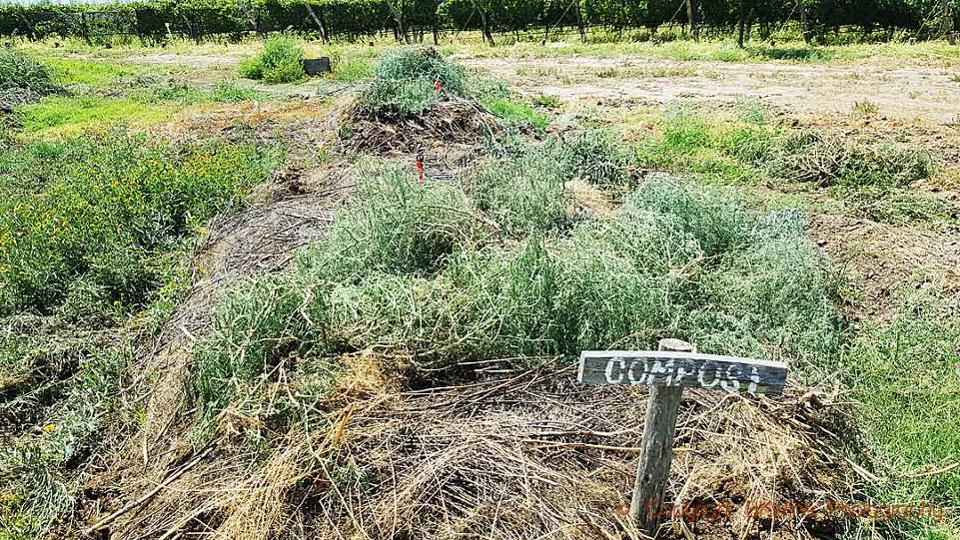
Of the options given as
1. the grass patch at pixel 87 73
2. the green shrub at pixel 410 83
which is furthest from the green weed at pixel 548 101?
the grass patch at pixel 87 73

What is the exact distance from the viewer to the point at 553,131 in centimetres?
920

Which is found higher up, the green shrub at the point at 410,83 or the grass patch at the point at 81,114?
the green shrub at the point at 410,83

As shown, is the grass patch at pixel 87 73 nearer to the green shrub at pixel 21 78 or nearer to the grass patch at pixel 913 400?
the green shrub at pixel 21 78

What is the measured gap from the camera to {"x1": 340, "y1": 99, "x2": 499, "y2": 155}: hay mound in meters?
8.13

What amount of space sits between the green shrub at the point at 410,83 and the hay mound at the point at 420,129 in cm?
14

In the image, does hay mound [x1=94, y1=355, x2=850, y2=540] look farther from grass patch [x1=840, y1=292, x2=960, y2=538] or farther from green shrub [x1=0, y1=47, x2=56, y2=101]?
green shrub [x1=0, y1=47, x2=56, y2=101]

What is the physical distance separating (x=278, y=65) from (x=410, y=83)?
8.24m

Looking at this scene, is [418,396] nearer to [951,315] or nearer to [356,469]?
[356,469]

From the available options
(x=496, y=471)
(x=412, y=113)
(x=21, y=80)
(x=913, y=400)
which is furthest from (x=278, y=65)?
(x=913, y=400)

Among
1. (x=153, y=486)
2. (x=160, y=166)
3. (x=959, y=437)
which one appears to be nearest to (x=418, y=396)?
(x=153, y=486)

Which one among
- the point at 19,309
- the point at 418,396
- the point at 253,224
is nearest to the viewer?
the point at 418,396

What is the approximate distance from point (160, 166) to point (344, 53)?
16546 millimetres

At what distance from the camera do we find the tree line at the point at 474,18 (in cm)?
1978

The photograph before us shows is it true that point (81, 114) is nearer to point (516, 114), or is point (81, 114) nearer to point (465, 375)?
point (516, 114)
